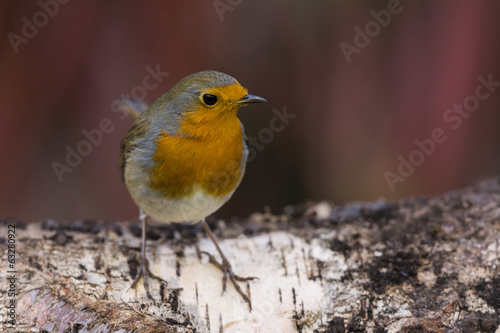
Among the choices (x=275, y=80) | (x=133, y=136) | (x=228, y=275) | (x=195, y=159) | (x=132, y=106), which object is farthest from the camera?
(x=275, y=80)

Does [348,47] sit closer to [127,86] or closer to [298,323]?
[127,86]

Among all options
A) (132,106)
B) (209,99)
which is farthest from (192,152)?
(132,106)

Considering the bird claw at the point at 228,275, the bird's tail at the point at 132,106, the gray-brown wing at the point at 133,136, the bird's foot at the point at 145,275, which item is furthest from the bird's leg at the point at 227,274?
the bird's tail at the point at 132,106

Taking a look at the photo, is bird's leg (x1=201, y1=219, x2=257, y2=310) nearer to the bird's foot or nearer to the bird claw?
the bird claw

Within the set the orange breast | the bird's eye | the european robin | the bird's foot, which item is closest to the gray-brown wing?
the european robin

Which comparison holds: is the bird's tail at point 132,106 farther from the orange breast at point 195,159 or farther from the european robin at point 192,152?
the orange breast at point 195,159

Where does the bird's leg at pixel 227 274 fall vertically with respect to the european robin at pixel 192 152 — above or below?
below

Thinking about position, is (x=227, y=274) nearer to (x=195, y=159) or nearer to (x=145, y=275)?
(x=145, y=275)
